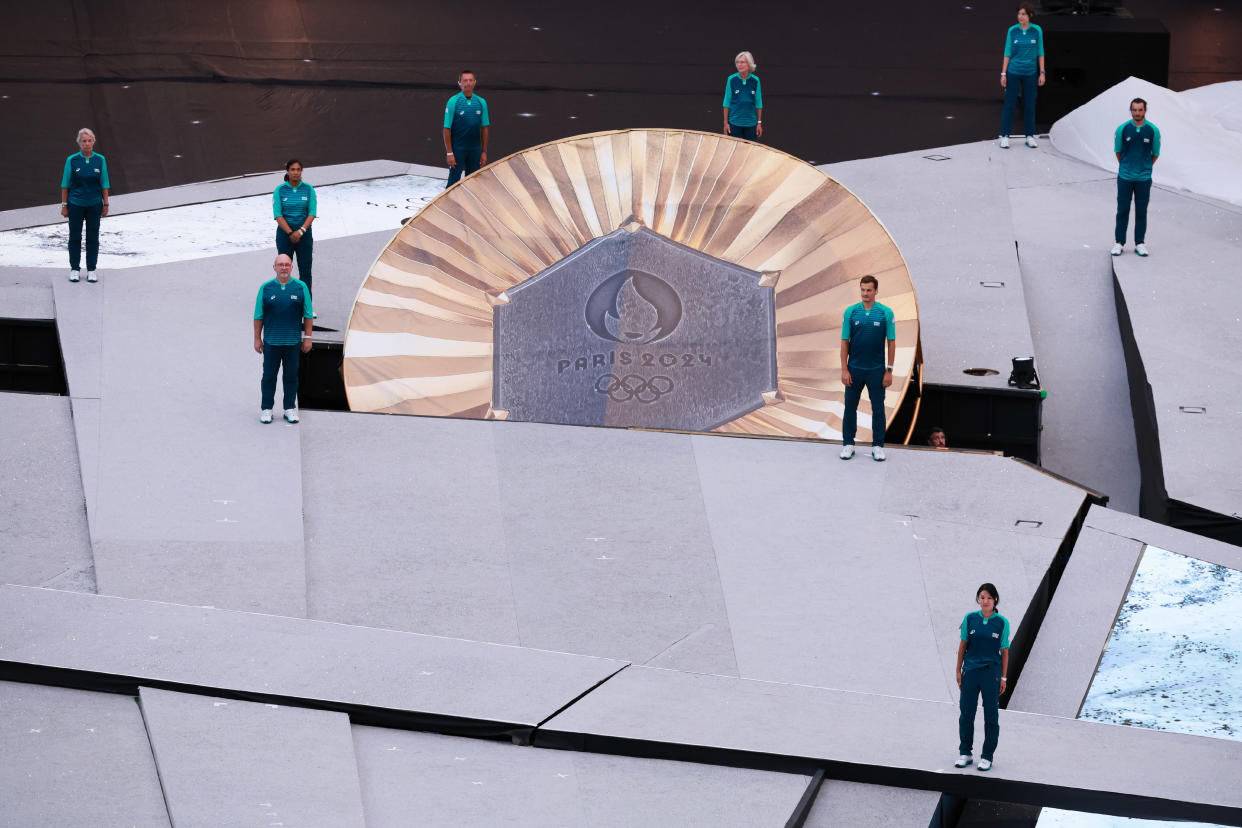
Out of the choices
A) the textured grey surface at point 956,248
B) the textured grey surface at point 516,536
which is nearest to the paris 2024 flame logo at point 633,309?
the textured grey surface at point 516,536

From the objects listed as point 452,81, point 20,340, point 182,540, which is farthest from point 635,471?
point 452,81

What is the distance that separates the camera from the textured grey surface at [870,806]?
7219 mm

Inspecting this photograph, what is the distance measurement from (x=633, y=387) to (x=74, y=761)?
5.38m

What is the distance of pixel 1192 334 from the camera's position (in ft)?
43.3

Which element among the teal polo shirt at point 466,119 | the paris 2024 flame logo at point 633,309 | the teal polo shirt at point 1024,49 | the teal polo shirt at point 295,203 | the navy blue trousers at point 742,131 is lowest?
the paris 2024 flame logo at point 633,309

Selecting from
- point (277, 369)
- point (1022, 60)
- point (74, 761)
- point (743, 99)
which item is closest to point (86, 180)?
point (277, 369)

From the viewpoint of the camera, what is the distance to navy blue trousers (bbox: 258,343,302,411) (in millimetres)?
10852

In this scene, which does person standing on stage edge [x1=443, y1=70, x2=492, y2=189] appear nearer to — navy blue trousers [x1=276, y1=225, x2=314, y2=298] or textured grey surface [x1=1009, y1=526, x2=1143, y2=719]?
navy blue trousers [x1=276, y1=225, x2=314, y2=298]

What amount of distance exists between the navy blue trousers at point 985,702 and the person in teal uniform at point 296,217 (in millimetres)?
7148

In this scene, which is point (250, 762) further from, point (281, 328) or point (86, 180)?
point (86, 180)

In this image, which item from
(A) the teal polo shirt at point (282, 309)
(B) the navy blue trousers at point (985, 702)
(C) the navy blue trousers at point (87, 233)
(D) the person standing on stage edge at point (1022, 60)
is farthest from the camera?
(D) the person standing on stage edge at point (1022, 60)

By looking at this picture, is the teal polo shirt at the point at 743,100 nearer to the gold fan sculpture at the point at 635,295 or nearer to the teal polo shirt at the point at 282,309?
the gold fan sculpture at the point at 635,295

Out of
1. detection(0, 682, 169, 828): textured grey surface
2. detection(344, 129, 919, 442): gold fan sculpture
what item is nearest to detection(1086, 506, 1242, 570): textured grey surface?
detection(344, 129, 919, 442): gold fan sculpture

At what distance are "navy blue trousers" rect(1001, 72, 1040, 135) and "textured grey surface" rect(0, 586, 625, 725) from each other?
1093 cm
